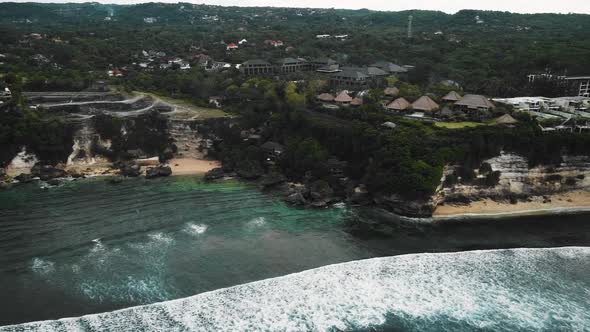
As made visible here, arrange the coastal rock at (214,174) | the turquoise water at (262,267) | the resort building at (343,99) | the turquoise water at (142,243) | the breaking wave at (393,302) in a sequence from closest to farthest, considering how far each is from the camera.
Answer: the breaking wave at (393,302), the turquoise water at (262,267), the turquoise water at (142,243), the coastal rock at (214,174), the resort building at (343,99)

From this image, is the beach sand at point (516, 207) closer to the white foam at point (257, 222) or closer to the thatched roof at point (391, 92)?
the white foam at point (257, 222)

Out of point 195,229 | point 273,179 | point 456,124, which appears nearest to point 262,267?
point 195,229

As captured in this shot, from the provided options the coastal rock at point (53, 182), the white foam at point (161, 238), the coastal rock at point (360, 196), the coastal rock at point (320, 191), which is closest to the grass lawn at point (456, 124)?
the coastal rock at point (360, 196)

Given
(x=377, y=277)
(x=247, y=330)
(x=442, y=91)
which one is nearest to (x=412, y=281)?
(x=377, y=277)

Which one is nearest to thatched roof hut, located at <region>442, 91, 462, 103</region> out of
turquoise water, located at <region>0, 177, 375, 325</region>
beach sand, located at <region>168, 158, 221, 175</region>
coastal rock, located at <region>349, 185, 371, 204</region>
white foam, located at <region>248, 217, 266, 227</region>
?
coastal rock, located at <region>349, 185, 371, 204</region>

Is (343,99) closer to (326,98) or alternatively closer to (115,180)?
(326,98)

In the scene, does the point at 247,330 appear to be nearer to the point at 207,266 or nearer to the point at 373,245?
the point at 207,266

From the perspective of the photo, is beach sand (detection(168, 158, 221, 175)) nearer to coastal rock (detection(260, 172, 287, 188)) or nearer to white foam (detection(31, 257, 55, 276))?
coastal rock (detection(260, 172, 287, 188))
